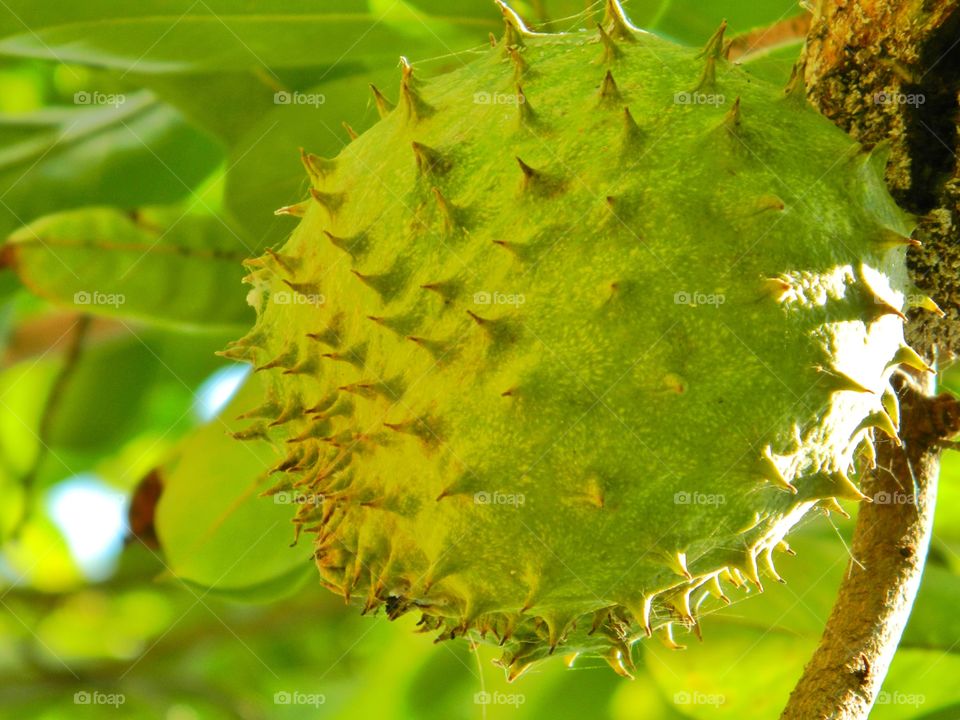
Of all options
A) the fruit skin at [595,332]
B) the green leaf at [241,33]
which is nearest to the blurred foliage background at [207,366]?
the green leaf at [241,33]

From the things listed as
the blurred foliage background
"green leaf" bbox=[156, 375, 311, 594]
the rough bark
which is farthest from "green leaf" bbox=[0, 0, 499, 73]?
the rough bark

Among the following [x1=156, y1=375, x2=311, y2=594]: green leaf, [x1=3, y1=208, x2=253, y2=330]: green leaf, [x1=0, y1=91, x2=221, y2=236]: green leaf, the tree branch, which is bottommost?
the tree branch

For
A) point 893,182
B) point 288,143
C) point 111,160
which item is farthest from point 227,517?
point 893,182

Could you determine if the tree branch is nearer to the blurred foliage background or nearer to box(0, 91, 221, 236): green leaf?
the blurred foliage background

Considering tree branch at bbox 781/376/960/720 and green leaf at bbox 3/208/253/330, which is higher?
green leaf at bbox 3/208/253/330

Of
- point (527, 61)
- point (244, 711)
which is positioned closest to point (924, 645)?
point (527, 61)

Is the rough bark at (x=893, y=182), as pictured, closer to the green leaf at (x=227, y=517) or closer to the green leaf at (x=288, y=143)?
the green leaf at (x=288, y=143)
